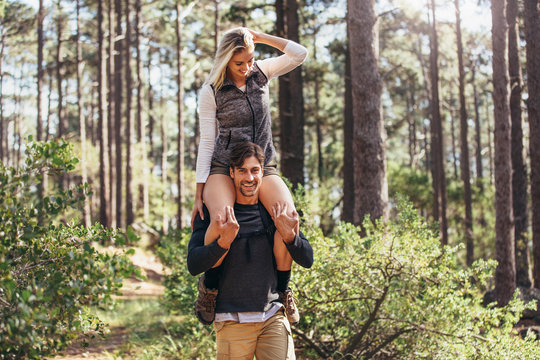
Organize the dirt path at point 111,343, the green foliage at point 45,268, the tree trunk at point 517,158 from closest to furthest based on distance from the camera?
the green foliage at point 45,268 < the dirt path at point 111,343 < the tree trunk at point 517,158

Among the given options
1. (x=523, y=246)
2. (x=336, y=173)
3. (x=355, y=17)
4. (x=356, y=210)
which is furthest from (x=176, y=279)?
(x=336, y=173)

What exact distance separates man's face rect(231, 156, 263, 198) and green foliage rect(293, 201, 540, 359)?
2.04 metres

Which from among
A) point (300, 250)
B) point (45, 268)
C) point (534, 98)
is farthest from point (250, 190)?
point (534, 98)

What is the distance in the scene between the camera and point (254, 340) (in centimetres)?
342

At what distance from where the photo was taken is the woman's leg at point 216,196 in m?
3.18

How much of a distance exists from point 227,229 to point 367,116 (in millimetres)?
5346

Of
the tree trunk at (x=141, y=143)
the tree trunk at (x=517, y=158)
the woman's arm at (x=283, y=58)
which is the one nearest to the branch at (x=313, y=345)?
the woman's arm at (x=283, y=58)

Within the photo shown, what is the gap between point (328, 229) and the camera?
63.8ft

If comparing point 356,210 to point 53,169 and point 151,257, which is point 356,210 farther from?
point 151,257

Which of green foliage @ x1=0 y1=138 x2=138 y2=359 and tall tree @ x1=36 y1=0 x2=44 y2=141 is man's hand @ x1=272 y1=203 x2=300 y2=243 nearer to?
green foliage @ x1=0 y1=138 x2=138 y2=359

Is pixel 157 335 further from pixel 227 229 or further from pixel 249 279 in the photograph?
pixel 227 229

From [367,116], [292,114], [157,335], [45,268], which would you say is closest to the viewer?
[45,268]

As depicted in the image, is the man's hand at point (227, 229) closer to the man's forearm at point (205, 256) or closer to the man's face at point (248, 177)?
the man's forearm at point (205, 256)

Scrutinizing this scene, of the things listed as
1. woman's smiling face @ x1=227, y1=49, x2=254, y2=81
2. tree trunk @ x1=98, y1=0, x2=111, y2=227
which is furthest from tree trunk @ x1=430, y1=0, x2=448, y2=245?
woman's smiling face @ x1=227, y1=49, x2=254, y2=81
